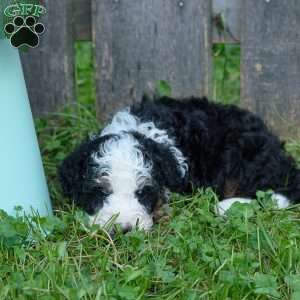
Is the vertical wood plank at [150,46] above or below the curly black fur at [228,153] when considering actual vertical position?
above

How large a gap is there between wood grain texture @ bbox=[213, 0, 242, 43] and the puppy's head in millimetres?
1347

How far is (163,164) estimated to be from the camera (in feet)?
16.7

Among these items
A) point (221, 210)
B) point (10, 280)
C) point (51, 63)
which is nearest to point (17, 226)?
point (10, 280)

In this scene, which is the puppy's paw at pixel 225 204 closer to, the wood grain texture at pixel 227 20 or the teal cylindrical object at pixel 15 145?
the teal cylindrical object at pixel 15 145

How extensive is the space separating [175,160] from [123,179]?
525mm

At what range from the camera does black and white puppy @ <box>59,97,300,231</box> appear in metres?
4.89

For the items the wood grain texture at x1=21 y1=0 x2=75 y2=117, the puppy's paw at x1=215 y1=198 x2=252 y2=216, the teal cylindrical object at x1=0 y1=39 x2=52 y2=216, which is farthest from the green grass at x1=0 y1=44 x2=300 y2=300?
the wood grain texture at x1=21 y1=0 x2=75 y2=117

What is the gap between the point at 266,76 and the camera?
615cm

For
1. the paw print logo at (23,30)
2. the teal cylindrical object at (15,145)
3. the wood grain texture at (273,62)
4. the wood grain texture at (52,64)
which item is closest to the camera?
the paw print logo at (23,30)

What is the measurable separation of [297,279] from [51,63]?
2921 millimetres

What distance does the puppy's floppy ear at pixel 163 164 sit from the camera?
5.05 metres

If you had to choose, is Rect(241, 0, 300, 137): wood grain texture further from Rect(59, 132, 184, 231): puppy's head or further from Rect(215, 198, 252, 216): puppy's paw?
Rect(59, 132, 184, 231): puppy's head

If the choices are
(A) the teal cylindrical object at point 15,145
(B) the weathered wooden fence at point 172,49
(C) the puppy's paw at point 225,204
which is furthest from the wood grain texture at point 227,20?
(A) the teal cylindrical object at point 15,145

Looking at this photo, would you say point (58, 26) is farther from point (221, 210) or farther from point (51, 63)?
point (221, 210)
